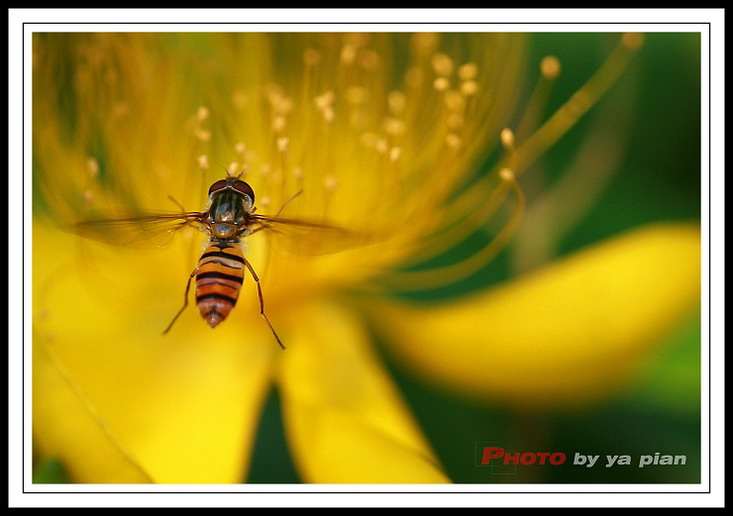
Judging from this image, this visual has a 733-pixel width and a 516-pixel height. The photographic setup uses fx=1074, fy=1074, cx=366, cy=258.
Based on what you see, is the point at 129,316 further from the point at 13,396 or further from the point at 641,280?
the point at 641,280

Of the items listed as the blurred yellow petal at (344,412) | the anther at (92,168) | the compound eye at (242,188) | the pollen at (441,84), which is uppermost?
the pollen at (441,84)

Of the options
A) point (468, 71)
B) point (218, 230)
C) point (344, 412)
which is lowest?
point (344, 412)

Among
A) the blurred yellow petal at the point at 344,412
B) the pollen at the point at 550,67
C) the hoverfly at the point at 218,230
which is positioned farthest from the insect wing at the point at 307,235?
the pollen at the point at 550,67

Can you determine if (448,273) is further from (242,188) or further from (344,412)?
(242,188)

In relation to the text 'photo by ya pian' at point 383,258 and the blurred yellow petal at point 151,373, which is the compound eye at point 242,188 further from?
the blurred yellow petal at point 151,373

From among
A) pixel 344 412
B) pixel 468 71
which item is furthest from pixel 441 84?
pixel 344 412

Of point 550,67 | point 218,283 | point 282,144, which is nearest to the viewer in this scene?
point 218,283
